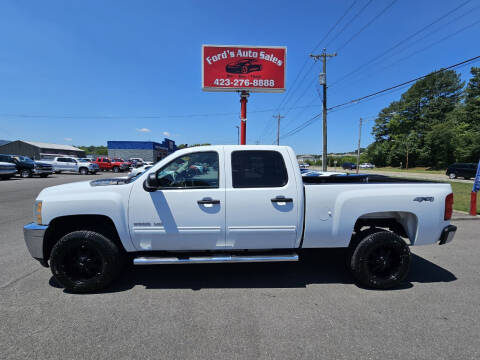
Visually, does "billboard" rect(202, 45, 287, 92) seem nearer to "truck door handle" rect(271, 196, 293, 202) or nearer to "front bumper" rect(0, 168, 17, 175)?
"truck door handle" rect(271, 196, 293, 202)

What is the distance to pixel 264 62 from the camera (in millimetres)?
13883

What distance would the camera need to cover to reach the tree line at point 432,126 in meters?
48.2

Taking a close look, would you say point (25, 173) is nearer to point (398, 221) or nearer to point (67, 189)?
point (67, 189)

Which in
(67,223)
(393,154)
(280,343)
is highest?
(393,154)

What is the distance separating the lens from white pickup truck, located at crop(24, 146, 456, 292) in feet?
9.70

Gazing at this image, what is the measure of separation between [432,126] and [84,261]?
243ft

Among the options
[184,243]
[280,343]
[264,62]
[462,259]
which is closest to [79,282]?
[184,243]

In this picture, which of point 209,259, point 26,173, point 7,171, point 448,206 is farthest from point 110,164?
point 448,206

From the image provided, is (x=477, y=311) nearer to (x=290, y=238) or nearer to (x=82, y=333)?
Answer: (x=290, y=238)

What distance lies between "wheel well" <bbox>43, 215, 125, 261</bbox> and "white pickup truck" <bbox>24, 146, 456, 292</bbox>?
0.04 ft

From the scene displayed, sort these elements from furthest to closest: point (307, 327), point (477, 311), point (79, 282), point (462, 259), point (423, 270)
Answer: point (462, 259)
point (423, 270)
point (79, 282)
point (477, 311)
point (307, 327)

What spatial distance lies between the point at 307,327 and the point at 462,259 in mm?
3597

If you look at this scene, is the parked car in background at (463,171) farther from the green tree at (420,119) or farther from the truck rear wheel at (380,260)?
the green tree at (420,119)

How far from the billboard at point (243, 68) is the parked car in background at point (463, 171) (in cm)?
2306
